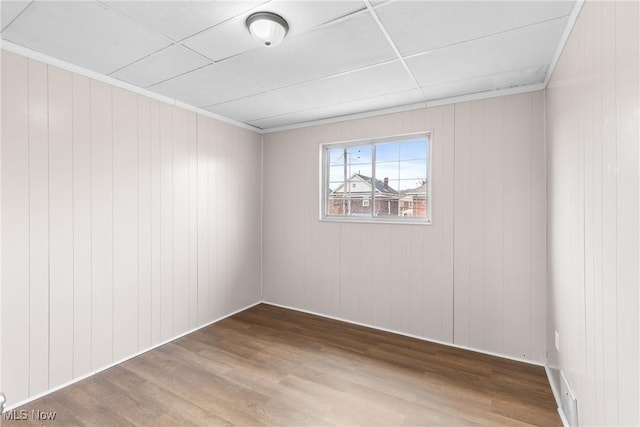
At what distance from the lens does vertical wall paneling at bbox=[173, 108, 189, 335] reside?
3174mm

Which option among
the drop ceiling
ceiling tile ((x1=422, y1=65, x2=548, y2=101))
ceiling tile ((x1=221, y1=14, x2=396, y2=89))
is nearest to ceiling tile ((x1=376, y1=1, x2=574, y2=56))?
the drop ceiling

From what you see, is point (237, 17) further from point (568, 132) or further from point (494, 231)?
point (494, 231)

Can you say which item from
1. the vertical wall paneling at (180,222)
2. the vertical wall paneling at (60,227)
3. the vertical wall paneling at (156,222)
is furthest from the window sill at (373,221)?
the vertical wall paneling at (60,227)

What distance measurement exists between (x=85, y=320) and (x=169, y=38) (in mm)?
2314

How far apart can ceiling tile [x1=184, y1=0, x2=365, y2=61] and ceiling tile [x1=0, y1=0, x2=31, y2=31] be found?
830 millimetres

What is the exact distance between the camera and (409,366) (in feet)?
8.64

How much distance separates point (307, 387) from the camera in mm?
2336

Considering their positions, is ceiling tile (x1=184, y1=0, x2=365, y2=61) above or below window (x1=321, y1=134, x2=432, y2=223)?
above

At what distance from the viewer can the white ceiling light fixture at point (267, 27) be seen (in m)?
1.72

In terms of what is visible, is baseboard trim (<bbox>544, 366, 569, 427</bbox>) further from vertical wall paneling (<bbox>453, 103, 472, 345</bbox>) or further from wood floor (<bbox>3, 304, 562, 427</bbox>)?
vertical wall paneling (<bbox>453, 103, 472, 345</bbox>)

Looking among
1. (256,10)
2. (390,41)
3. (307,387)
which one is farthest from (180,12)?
(307,387)

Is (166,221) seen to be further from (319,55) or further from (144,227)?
(319,55)

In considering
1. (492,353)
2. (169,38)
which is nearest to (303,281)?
(492,353)

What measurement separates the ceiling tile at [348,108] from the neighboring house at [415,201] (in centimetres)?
91
